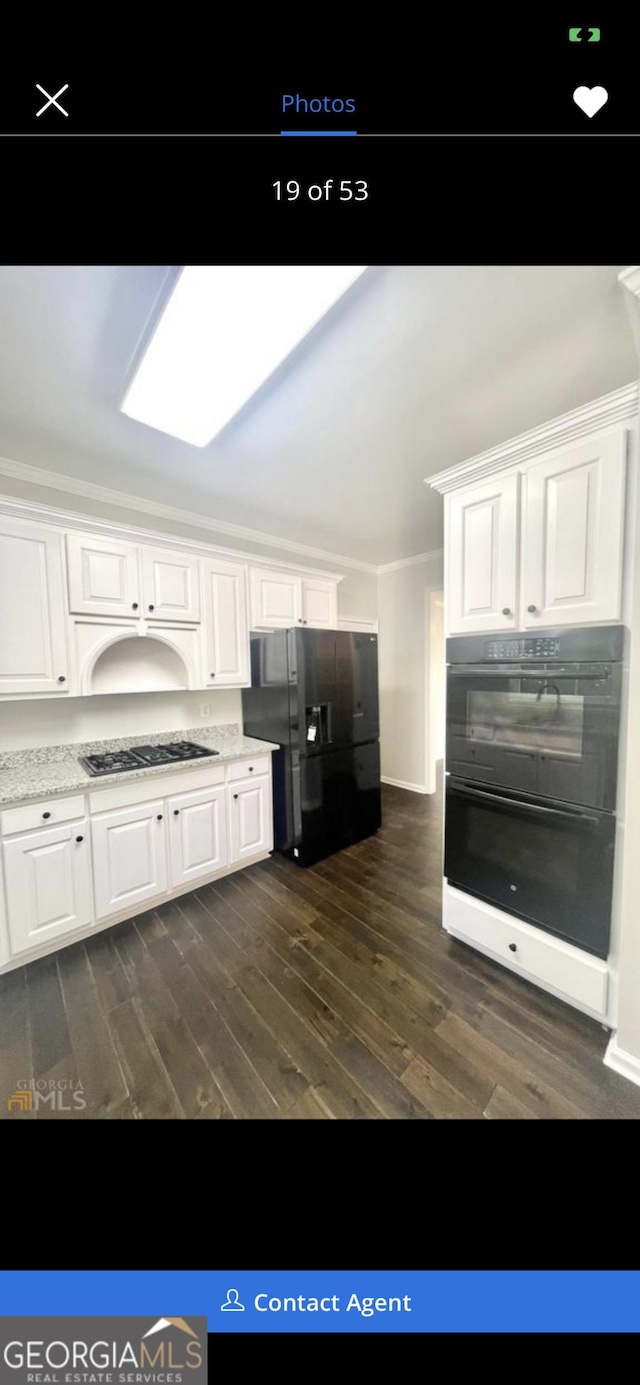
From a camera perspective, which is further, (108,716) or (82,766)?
(108,716)

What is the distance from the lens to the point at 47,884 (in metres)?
1.67

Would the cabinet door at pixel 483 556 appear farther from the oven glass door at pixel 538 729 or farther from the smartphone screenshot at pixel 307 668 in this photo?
the oven glass door at pixel 538 729

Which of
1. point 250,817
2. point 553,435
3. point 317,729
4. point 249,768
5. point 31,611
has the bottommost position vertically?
point 250,817

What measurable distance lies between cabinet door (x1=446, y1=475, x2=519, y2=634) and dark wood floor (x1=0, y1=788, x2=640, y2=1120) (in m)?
1.49

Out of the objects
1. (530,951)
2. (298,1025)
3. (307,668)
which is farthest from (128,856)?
(530,951)

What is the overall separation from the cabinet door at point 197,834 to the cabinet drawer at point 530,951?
1.36 meters

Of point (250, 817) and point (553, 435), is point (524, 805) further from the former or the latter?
point (250, 817)

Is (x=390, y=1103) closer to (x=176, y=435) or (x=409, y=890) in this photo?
(x=409, y=890)

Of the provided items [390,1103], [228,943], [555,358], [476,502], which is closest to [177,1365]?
[390,1103]

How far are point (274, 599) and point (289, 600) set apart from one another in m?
0.14

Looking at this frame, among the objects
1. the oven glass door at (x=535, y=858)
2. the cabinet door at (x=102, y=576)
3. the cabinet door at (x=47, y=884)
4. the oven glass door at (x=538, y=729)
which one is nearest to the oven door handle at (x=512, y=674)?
the oven glass door at (x=538, y=729)
